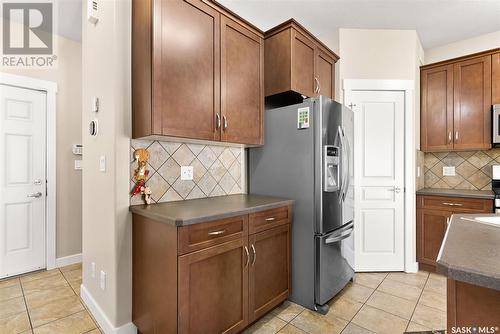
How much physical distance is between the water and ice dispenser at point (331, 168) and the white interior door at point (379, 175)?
904 millimetres

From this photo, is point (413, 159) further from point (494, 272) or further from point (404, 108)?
point (494, 272)

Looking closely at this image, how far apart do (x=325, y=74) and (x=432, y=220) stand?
2051 millimetres

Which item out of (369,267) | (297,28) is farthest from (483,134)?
(297,28)

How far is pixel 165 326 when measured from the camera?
149 centimetres

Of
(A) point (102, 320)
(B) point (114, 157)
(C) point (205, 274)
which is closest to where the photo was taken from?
(C) point (205, 274)

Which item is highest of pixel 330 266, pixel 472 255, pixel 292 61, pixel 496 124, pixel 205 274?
pixel 292 61

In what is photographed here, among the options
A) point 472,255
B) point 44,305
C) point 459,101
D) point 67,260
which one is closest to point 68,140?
point 67,260

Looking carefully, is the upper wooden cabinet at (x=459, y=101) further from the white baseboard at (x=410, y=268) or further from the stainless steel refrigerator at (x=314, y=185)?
the stainless steel refrigerator at (x=314, y=185)

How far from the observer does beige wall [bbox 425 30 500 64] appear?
10.4 feet

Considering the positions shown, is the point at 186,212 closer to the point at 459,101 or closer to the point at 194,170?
the point at 194,170

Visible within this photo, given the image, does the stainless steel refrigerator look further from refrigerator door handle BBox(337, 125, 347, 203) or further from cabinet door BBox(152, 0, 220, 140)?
cabinet door BBox(152, 0, 220, 140)

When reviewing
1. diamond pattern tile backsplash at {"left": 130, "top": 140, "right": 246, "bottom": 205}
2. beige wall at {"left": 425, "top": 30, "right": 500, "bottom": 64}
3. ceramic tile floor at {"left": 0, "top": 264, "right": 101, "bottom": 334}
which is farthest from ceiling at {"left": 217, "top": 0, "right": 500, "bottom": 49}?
ceramic tile floor at {"left": 0, "top": 264, "right": 101, "bottom": 334}

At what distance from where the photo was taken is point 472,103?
3062mm

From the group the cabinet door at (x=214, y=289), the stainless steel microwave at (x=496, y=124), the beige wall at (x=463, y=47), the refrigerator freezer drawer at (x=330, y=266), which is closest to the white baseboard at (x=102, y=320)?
the cabinet door at (x=214, y=289)
